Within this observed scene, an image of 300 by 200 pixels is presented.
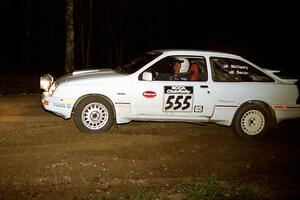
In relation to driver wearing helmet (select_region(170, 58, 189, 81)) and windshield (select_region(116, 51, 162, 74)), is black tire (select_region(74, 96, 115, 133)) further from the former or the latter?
driver wearing helmet (select_region(170, 58, 189, 81))

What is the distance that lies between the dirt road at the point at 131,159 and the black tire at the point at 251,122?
0.71 ft

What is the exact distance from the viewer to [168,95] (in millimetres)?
8414

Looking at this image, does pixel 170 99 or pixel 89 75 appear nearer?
pixel 170 99

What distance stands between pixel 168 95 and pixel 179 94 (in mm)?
214

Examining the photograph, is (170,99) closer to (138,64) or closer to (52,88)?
(138,64)

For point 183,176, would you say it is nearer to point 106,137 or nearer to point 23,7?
point 106,137

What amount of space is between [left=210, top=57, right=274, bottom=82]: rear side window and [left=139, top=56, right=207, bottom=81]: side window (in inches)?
11.8

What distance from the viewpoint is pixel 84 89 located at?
8281mm

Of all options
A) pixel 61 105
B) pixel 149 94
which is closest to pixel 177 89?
pixel 149 94

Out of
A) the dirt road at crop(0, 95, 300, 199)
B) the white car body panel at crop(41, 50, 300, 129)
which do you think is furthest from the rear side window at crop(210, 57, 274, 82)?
the dirt road at crop(0, 95, 300, 199)

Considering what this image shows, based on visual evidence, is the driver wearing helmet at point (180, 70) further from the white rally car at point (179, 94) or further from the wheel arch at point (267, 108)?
the wheel arch at point (267, 108)

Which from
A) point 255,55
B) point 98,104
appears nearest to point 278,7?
point 255,55

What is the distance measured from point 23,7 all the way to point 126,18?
8063 millimetres

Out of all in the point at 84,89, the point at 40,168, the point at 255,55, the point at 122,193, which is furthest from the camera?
the point at 255,55
